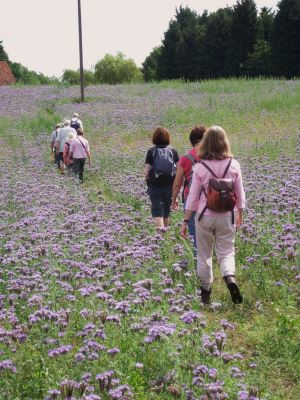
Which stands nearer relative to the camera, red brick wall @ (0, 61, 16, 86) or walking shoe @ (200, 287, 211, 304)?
walking shoe @ (200, 287, 211, 304)

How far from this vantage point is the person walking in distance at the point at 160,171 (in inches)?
305

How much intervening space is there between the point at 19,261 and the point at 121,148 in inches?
472

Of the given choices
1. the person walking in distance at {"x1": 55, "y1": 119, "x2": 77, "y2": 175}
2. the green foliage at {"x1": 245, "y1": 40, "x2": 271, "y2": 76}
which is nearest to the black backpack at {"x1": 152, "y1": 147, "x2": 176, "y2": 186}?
the person walking in distance at {"x1": 55, "y1": 119, "x2": 77, "y2": 175}

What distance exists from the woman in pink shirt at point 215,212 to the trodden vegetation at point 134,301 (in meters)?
0.30

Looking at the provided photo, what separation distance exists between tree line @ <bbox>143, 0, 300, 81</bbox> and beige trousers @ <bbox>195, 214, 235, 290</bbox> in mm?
41372

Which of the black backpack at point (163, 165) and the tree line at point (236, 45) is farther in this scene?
the tree line at point (236, 45)

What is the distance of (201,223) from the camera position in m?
5.92

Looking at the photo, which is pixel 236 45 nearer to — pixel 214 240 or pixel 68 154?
pixel 68 154

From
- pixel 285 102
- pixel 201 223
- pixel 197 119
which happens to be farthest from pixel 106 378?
pixel 285 102

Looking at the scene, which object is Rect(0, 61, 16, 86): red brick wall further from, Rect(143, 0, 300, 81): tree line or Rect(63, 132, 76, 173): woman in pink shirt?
Rect(63, 132, 76, 173): woman in pink shirt

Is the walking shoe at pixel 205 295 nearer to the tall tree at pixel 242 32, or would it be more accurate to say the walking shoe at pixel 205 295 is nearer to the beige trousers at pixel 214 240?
the beige trousers at pixel 214 240

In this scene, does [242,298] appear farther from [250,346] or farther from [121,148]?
[121,148]

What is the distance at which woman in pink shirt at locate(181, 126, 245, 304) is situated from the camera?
19.0ft

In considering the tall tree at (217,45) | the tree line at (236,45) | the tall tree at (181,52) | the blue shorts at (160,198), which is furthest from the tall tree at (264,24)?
the blue shorts at (160,198)
